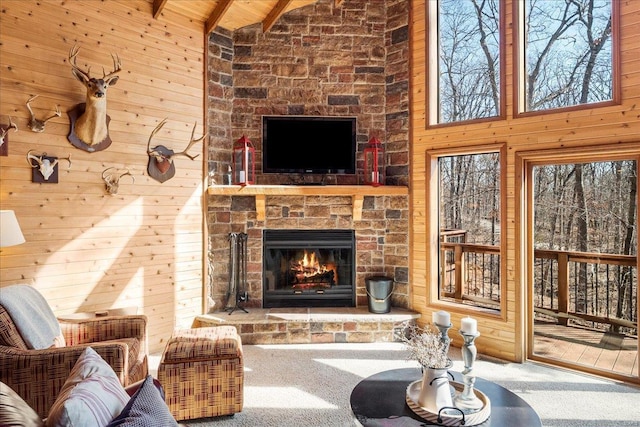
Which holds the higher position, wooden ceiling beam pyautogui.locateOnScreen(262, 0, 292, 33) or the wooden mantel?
wooden ceiling beam pyautogui.locateOnScreen(262, 0, 292, 33)

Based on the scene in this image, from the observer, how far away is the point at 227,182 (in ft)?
16.3

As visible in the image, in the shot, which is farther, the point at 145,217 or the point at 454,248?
the point at 454,248

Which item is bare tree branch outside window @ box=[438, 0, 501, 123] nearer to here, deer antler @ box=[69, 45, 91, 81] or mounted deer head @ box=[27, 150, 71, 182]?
deer antler @ box=[69, 45, 91, 81]

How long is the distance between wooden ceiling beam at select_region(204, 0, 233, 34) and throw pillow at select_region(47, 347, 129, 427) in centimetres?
380

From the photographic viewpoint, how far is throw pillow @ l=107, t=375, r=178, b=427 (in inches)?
56.2

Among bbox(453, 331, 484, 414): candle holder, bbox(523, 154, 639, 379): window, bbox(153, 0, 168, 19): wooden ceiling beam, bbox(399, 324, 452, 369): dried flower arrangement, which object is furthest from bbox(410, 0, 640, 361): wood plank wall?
bbox(153, 0, 168, 19): wooden ceiling beam

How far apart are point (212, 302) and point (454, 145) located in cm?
321

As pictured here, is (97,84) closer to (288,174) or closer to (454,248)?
(288,174)

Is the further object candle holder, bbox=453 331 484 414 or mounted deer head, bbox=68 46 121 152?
mounted deer head, bbox=68 46 121 152

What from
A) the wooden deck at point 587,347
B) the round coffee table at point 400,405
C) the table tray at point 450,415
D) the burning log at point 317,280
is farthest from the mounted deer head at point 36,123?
the wooden deck at point 587,347

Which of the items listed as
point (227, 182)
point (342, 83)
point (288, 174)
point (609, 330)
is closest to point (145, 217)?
point (227, 182)

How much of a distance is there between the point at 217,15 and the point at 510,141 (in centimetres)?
334

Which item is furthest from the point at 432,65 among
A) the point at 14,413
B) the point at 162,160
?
the point at 14,413

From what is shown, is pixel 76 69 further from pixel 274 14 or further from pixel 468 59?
pixel 468 59
